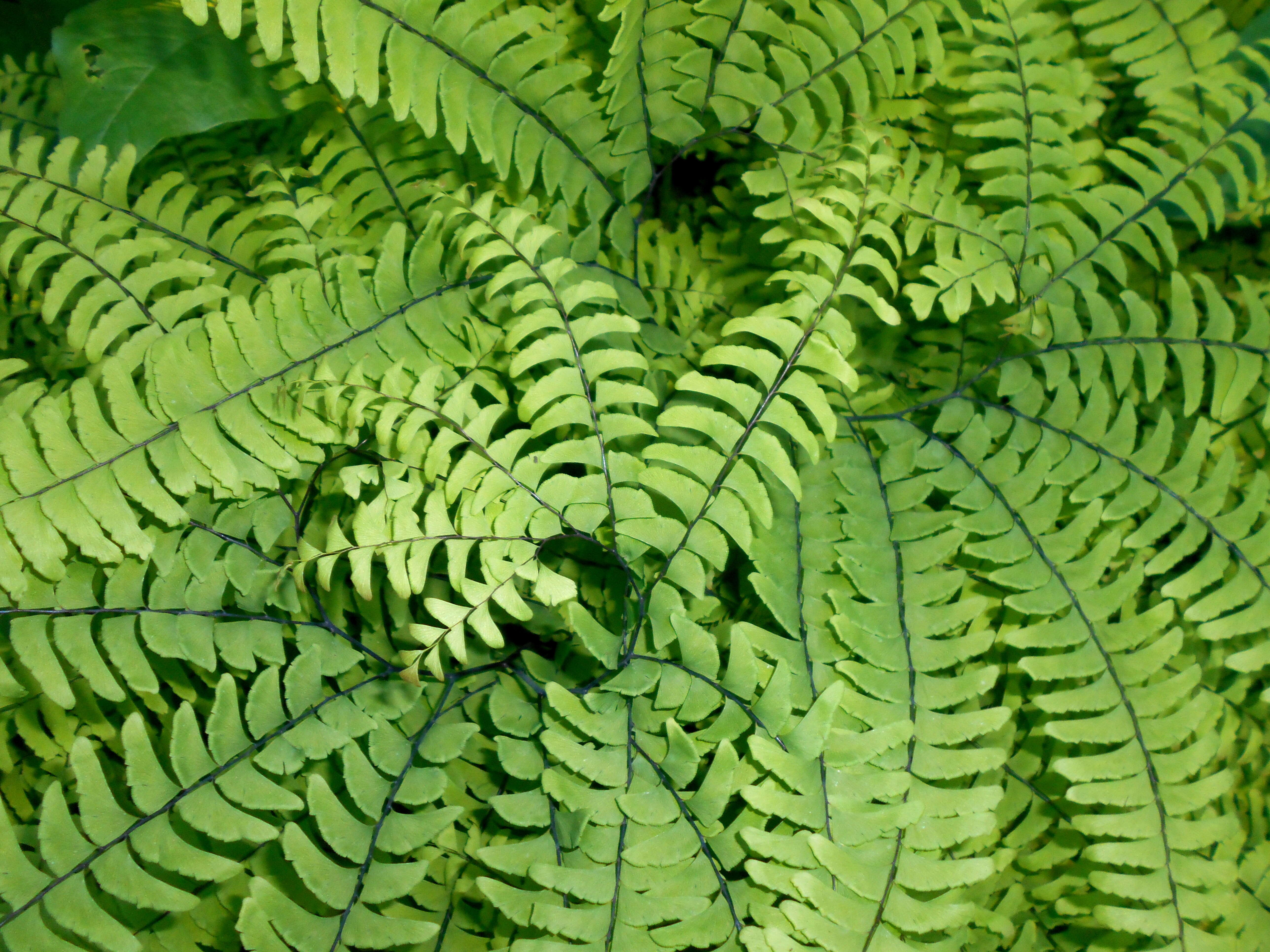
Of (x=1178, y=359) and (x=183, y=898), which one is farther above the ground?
(x=1178, y=359)

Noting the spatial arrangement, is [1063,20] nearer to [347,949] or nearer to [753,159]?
[753,159]

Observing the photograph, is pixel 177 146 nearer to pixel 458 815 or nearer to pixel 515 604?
pixel 515 604

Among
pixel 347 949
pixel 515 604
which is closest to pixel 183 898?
pixel 347 949

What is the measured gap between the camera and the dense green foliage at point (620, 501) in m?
0.98

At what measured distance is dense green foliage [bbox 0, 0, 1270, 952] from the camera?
975 mm

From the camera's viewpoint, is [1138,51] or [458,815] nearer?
[458,815]

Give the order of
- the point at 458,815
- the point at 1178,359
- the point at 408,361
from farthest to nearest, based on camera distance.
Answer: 1. the point at 1178,359
2. the point at 408,361
3. the point at 458,815

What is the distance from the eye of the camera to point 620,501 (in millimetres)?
1080

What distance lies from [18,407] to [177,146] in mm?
716

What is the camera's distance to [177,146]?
154 cm

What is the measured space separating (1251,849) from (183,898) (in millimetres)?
1591

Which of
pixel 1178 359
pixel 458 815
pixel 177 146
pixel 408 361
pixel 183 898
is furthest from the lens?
pixel 177 146

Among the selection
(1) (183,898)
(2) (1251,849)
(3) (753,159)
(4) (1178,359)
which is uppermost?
(3) (753,159)

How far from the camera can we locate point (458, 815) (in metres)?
1.00
